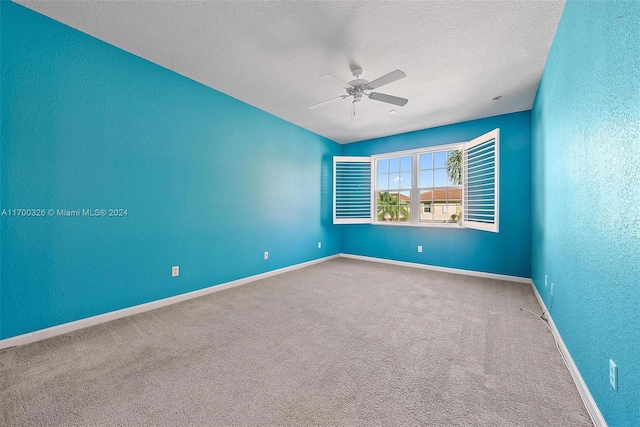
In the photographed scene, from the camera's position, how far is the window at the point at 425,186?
3740 millimetres

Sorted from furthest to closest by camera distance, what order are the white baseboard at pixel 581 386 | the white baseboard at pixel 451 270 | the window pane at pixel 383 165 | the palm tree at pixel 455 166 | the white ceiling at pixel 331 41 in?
the window pane at pixel 383 165 < the palm tree at pixel 455 166 < the white baseboard at pixel 451 270 < the white ceiling at pixel 331 41 < the white baseboard at pixel 581 386

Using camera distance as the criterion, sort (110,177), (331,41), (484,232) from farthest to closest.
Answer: (484,232), (110,177), (331,41)

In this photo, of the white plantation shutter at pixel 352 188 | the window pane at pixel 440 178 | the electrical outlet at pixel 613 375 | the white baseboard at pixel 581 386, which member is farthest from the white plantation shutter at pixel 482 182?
Result: the electrical outlet at pixel 613 375

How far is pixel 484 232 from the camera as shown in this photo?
4.12m

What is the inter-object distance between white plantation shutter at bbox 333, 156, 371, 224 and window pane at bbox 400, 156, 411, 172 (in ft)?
2.27

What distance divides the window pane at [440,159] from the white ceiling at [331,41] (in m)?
1.22

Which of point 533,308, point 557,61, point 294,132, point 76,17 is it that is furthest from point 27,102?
point 533,308

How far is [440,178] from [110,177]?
490 cm

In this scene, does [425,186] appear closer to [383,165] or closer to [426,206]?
[426,206]

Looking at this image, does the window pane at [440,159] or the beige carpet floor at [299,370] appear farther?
the window pane at [440,159]

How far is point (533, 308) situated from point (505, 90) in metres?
2.72

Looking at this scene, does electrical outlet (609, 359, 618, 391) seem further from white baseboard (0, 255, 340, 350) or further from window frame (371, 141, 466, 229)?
white baseboard (0, 255, 340, 350)

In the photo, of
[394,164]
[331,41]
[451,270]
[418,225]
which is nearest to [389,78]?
[331,41]

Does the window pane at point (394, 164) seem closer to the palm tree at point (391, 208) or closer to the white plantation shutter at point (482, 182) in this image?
the palm tree at point (391, 208)
